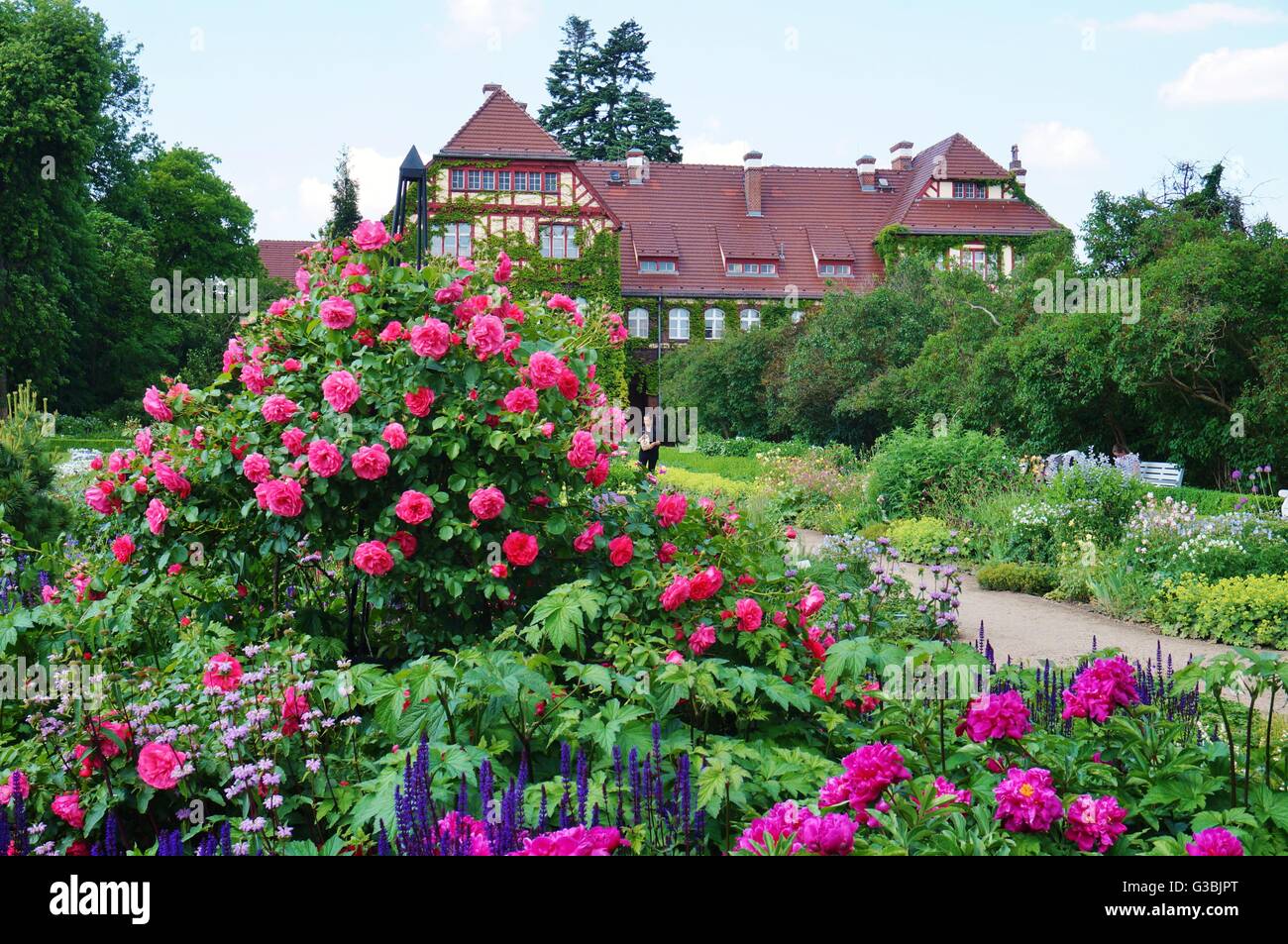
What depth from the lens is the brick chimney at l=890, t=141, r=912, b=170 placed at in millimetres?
45031

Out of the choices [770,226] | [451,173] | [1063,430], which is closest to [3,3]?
[451,173]

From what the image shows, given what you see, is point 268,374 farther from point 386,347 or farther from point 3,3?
point 3,3

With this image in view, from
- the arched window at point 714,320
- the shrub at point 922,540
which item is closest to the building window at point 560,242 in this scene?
the arched window at point 714,320

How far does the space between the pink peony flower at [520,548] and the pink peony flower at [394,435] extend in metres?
0.49

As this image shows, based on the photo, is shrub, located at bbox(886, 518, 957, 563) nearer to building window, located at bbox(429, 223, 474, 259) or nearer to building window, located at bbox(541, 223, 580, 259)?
building window, located at bbox(429, 223, 474, 259)

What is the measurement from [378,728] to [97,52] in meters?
31.6

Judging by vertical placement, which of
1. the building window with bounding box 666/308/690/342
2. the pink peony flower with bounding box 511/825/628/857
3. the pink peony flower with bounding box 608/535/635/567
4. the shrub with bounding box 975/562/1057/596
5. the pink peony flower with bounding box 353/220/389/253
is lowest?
the shrub with bounding box 975/562/1057/596

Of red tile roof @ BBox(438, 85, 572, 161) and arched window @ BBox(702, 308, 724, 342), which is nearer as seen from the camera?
red tile roof @ BBox(438, 85, 572, 161)

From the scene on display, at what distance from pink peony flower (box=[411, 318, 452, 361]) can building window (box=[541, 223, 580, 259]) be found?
34575 millimetres

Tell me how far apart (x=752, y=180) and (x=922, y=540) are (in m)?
34.7

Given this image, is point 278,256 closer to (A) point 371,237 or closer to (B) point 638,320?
(B) point 638,320

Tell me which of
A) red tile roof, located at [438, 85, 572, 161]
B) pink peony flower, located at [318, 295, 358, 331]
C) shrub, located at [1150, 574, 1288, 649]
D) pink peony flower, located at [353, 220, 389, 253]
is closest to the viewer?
pink peony flower, located at [318, 295, 358, 331]

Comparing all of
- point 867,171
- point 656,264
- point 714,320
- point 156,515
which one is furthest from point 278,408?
point 867,171

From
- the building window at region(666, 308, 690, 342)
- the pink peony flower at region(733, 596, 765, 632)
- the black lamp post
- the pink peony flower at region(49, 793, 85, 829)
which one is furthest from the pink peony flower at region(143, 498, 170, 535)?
the building window at region(666, 308, 690, 342)
